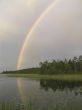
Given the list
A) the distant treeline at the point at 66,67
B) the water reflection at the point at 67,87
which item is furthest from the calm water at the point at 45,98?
the distant treeline at the point at 66,67

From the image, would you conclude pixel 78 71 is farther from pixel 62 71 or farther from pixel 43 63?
pixel 43 63

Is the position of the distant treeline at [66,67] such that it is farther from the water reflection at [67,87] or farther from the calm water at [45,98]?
the calm water at [45,98]

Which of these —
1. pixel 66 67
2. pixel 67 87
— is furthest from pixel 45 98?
pixel 66 67

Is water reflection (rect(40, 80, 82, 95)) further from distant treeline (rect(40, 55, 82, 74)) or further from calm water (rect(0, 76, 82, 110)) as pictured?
distant treeline (rect(40, 55, 82, 74))

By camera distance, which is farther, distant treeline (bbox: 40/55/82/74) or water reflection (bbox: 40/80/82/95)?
distant treeline (bbox: 40/55/82/74)

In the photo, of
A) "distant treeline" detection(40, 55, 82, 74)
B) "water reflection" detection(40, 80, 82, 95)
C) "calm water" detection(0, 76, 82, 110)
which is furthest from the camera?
"distant treeline" detection(40, 55, 82, 74)

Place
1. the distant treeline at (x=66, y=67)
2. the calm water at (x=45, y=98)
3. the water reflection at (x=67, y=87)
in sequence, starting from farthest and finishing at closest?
the distant treeline at (x=66, y=67) < the water reflection at (x=67, y=87) < the calm water at (x=45, y=98)

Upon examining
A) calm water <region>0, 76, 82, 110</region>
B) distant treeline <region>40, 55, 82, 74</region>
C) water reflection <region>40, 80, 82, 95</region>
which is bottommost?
calm water <region>0, 76, 82, 110</region>

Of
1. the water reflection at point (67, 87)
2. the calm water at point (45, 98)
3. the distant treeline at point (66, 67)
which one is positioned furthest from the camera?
the distant treeline at point (66, 67)

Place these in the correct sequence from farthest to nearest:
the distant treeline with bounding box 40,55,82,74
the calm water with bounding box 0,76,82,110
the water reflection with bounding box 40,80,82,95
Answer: the distant treeline with bounding box 40,55,82,74
the water reflection with bounding box 40,80,82,95
the calm water with bounding box 0,76,82,110

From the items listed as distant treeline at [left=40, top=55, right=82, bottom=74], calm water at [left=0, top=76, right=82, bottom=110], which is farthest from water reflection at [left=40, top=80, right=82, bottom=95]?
distant treeline at [left=40, top=55, right=82, bottom=74]

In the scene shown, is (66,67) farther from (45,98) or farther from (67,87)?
(45,98)

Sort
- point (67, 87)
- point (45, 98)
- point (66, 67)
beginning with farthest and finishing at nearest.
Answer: point (66, 67) → point (67, 87) → point (45, 98)

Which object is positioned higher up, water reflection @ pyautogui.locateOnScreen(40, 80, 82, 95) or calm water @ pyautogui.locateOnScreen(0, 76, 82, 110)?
water reflection @ pyautogui.locateOnScreen(40, 80, 82, 95)
